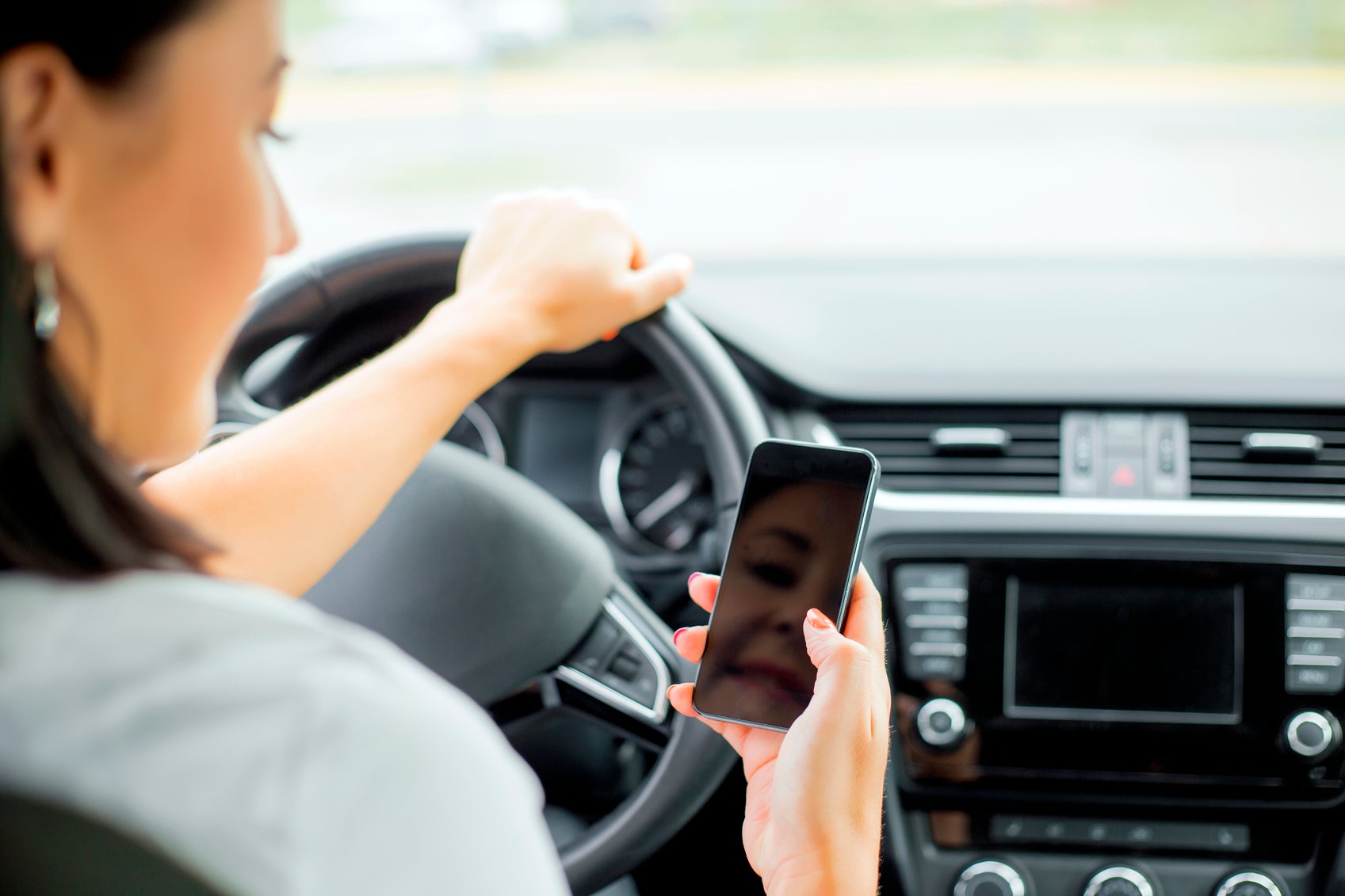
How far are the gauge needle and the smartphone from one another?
56 cm

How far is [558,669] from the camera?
1.27 metres

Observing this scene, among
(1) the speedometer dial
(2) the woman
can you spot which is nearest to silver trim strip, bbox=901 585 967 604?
(1) the speedometer dial

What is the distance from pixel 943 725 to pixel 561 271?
2.42 ft

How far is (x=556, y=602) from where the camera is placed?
1269 millimetres

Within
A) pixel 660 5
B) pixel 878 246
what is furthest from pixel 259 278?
pixel 660 5

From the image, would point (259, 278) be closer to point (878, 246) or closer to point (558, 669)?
point (558, 669)

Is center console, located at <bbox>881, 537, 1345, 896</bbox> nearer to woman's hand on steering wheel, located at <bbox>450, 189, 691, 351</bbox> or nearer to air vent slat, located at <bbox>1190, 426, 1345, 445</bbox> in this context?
air vent slat, located at <bbox>1190, 426, 1345, 445</bbox>

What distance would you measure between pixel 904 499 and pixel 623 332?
17.0 inches

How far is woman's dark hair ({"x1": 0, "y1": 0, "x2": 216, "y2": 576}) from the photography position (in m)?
0.50

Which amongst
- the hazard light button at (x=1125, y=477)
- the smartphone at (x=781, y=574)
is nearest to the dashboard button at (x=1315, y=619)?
the hazard light button at (x=1125, y=477)

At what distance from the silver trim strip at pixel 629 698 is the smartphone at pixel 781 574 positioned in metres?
0.17

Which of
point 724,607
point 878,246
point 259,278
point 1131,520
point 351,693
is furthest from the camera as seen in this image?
point 878,246

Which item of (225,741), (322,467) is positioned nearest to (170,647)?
(225,741)

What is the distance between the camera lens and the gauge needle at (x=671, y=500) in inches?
66.7
